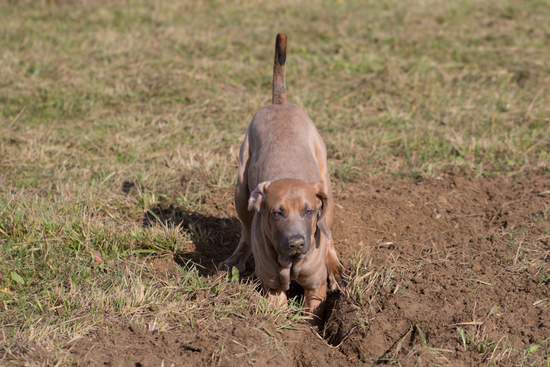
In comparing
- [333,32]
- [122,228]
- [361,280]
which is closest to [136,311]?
[122,228]

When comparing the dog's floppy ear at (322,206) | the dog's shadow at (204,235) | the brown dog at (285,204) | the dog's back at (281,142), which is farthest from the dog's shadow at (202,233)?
the dog's floppy ear at (322,206)

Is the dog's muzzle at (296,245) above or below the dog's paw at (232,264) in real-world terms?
above

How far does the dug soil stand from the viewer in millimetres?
3705

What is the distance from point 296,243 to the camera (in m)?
3.78

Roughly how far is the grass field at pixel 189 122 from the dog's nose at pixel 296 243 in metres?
0.71

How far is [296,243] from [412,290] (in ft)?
3.96

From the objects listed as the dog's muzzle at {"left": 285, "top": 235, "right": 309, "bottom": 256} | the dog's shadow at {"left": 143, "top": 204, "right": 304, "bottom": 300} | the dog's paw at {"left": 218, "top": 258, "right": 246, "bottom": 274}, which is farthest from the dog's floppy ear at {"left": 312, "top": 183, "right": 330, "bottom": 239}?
the dog's paw at {"left": 218, "top": 258, "right": 246, "bottom": 274}

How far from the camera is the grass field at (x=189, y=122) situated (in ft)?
14.1

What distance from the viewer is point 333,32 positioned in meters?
10.5

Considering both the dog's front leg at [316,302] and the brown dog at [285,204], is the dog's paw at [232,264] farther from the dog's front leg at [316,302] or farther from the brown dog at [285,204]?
the dog's front leg at [316,302]

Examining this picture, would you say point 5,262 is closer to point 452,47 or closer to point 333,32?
point 333,32

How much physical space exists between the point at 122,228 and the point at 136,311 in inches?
51.6

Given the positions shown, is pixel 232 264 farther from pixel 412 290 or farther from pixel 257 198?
pixel 412 290

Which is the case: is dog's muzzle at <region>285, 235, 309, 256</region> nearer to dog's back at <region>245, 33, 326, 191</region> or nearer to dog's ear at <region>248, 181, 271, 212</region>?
dog's ear at <region>248, 181, 271, 212</region>
